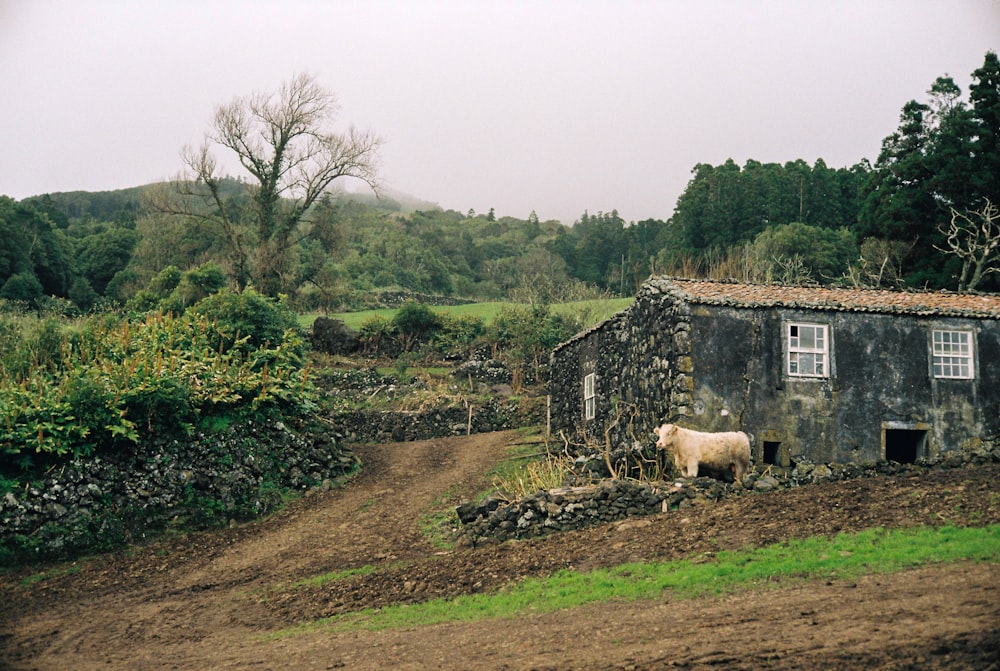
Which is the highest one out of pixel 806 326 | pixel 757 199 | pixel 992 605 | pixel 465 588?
pixel 757 199

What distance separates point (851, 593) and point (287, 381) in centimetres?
1728

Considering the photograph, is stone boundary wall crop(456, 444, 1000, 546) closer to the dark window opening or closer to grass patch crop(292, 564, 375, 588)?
grass patch crop(292, 564, 375, 588)

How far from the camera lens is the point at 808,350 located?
19531 millimetres

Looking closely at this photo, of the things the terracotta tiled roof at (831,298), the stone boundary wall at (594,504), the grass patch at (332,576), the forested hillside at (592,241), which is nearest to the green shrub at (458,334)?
the forested hillside at (592,241)

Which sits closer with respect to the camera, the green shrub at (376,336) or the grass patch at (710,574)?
the grass patch at (710,574)

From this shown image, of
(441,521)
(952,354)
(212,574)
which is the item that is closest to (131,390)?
(212,574)

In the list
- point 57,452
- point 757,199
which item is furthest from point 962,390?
point 757,199

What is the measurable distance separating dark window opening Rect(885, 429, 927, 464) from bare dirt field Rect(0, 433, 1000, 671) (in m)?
3.49

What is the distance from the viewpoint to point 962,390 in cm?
2005

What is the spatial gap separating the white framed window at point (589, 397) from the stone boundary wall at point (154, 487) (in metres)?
7.35

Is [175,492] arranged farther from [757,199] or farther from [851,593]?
[757,199]

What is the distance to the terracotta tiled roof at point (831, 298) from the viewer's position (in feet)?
64.4

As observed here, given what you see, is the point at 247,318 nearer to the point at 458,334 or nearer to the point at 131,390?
the point at 131,390

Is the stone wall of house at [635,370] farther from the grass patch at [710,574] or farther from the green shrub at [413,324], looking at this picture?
the green shrub at [413,324]
